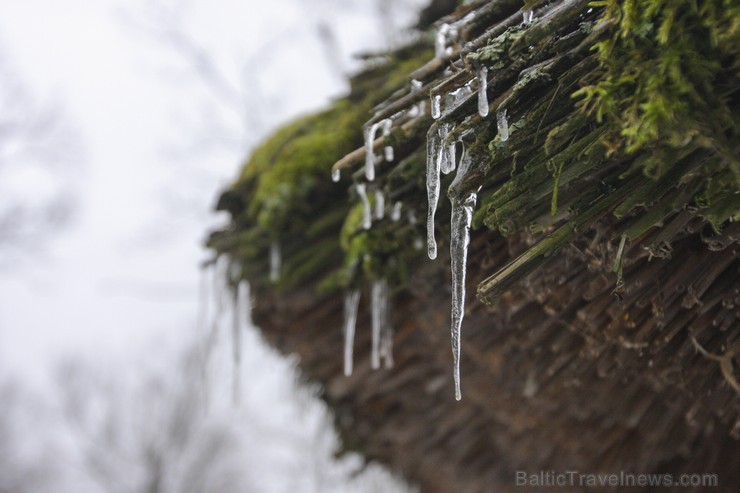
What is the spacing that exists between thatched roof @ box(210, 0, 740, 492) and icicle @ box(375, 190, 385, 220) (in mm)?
13

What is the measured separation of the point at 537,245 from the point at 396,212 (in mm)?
508

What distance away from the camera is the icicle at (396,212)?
4.66 feet

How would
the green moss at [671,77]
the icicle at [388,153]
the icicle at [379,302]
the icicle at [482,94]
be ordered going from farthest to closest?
the icicle at [379,302] → the icicle at [388,153] → the icicle at [482,94] → the green moss at [671,77]

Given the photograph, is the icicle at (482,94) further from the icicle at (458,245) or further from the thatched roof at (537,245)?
the icicle at (458,245)

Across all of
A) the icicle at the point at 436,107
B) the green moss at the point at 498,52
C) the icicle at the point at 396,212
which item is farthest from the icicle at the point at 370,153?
the green moss at the point at 498,52

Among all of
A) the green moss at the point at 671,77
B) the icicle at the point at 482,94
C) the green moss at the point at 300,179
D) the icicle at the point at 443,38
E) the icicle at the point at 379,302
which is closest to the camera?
the green moss at the point at 671,77

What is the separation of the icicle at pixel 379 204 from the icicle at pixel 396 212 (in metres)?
0.02

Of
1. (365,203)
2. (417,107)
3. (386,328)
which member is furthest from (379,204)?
(386,328)

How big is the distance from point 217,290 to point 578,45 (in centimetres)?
158

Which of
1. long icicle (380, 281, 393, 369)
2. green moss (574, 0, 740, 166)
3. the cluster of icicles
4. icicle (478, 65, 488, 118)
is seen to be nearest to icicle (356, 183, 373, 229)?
the cluster of icicles

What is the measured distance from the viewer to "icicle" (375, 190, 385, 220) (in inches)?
56.0

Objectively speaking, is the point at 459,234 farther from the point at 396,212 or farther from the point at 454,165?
the point at 396,212

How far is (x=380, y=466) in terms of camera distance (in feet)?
9.14

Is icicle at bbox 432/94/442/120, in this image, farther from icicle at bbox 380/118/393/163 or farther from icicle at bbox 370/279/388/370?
icicle at bbox 370/279/388/370
